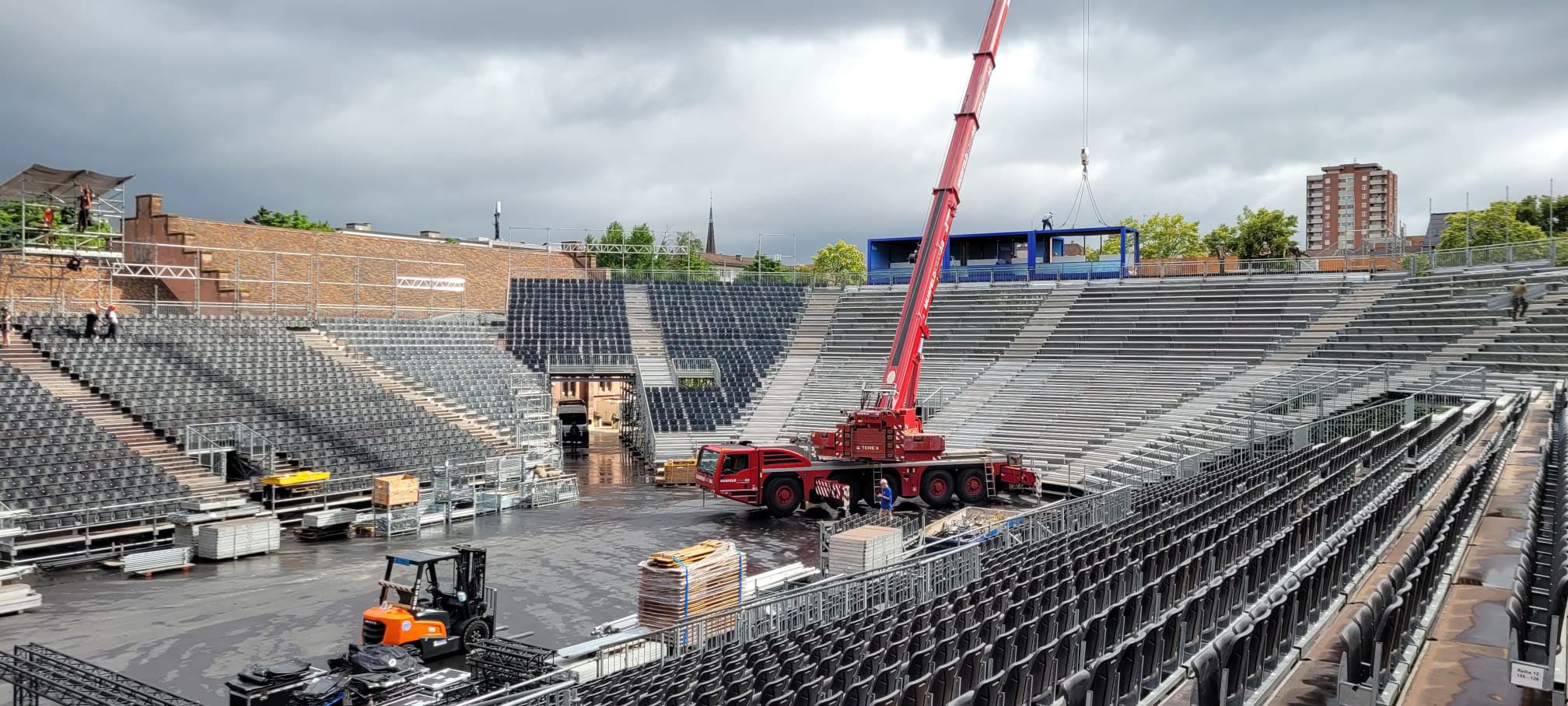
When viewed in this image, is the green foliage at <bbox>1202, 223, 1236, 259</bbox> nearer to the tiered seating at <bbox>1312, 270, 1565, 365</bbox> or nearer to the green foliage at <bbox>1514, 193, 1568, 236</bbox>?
the green foliage at <bbox>1514, 193, 1568, 236</bbox>

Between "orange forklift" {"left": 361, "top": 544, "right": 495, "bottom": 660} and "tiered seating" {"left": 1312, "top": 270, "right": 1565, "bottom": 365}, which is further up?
"tiered seating" {"left": 1312, "top": 270, "right": 1565, "bottom": 365}

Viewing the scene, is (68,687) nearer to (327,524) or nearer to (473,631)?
(473,631)

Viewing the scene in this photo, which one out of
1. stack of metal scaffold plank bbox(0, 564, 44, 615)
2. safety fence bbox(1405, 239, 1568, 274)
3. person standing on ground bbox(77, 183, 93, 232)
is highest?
person standing on ground bbox(77, 183, 93, 232)

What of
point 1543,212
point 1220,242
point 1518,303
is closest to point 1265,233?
point 1220,242

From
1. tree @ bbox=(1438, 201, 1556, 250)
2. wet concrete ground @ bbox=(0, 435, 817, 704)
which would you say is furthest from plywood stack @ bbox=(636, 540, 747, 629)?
tree @ bbox=(1438, 201, 1556, 250)

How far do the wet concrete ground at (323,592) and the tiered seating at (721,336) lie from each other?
12.3m

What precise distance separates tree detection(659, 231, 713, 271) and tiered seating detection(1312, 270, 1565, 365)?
29.7m

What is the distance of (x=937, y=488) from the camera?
2808cm

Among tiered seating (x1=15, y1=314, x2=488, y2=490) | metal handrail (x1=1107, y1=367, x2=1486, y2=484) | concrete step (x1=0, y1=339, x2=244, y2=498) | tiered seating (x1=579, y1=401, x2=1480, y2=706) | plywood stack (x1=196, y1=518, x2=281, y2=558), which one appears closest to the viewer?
tiered seating (x1=579, y1=401, x2=1480, y2=706)

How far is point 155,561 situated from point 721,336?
95.2ft

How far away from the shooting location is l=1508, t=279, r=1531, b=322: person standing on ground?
105 feet

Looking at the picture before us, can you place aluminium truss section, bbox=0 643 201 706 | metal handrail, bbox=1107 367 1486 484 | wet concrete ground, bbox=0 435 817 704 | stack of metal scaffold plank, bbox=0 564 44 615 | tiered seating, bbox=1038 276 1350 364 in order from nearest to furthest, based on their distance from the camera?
aluminium truss section, bbox=0 643 201 706 → wet concrete ground, bbox=0 435 817 704 → stack of metal scaffold plank, bbox=0 564 44 615 → metal handrail, bbox=1107 367 1486 484 → tiered seating, bbox=1038 276 1350 364

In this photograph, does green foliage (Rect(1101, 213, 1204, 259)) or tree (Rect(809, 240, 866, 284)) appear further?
tree (Rect(809, 240, 866, 284))

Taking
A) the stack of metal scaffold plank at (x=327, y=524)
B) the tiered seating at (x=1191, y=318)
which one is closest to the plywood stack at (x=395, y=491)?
the stack of metal scaffold plank at (x=327, y=524)
